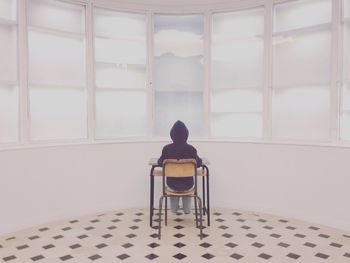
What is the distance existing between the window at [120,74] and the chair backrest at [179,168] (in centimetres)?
137

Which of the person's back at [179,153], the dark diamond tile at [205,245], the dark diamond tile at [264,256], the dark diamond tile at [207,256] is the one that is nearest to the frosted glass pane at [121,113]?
the person's back at [179,153]

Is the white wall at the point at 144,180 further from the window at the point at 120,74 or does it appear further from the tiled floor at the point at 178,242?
the window at the point at 120,74

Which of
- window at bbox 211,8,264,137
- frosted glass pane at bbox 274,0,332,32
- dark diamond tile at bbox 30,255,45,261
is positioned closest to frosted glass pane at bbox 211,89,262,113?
window at bbox 211,8,264,137

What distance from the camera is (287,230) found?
12.6ft

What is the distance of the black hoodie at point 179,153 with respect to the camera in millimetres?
3883

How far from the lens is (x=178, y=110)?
5.00 m

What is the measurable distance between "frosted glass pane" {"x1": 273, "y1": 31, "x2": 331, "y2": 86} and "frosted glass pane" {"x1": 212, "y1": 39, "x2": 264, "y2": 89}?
0.84 feet

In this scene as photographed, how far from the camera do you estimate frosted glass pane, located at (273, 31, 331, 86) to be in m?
4.05

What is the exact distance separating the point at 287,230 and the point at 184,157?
142cm

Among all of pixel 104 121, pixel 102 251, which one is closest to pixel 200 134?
pixel 104 121

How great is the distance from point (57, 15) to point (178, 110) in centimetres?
204

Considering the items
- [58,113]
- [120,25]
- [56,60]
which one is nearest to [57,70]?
[56,60]

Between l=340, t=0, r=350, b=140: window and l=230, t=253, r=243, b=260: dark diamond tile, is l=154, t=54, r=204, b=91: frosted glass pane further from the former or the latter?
l=230, t=253, r=243, b=260: dark diamond tile

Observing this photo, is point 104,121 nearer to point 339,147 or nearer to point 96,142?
point 96,142
